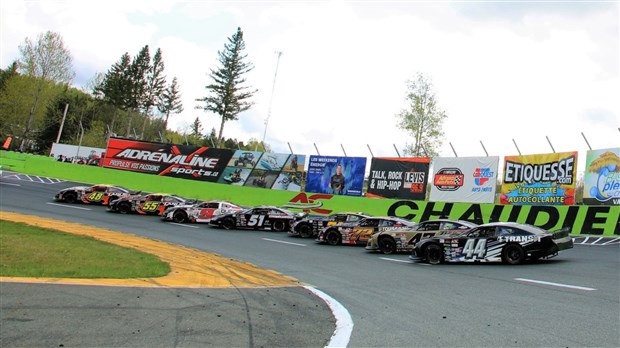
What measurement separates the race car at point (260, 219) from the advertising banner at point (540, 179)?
33.2 feet

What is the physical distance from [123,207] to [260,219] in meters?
8.77

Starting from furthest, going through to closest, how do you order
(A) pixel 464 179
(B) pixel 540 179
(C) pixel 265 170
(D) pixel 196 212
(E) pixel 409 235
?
(C) pixel 265 170
(D) pixel 196 212
(A) pixel 464 179
(B) pixel 540 179
(E) pixel 409 235

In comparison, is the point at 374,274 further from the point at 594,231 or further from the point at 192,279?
the point at 594,231

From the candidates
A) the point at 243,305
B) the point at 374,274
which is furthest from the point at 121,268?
the point at 374,274

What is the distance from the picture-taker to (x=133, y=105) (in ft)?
235

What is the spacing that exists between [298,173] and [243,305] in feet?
76.2

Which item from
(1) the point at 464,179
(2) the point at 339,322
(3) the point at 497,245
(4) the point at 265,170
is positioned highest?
(1) the point at 464,179

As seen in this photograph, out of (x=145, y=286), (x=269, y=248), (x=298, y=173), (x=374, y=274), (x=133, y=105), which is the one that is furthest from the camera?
(x=133, y=105)

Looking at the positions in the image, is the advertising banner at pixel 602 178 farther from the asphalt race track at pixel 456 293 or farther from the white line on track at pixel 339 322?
the white line on track at pixel 339 322

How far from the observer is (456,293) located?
845 centimetres

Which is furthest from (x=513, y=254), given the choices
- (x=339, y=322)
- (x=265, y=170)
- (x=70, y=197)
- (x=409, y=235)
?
(x=70, y=197)

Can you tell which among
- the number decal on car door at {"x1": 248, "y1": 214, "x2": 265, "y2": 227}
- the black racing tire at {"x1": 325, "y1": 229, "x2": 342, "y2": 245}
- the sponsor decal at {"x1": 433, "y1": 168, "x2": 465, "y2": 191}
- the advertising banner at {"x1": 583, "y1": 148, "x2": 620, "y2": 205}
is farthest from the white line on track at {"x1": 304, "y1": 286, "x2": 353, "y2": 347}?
the sponsor decal at {"x1": 433, "y1": 168, "x2": 465, "y2": 191}

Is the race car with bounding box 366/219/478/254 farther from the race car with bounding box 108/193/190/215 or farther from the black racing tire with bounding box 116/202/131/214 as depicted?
the black racing tire with bounding box 116/202/131/214

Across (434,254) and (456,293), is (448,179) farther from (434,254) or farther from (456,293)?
(456,293)
